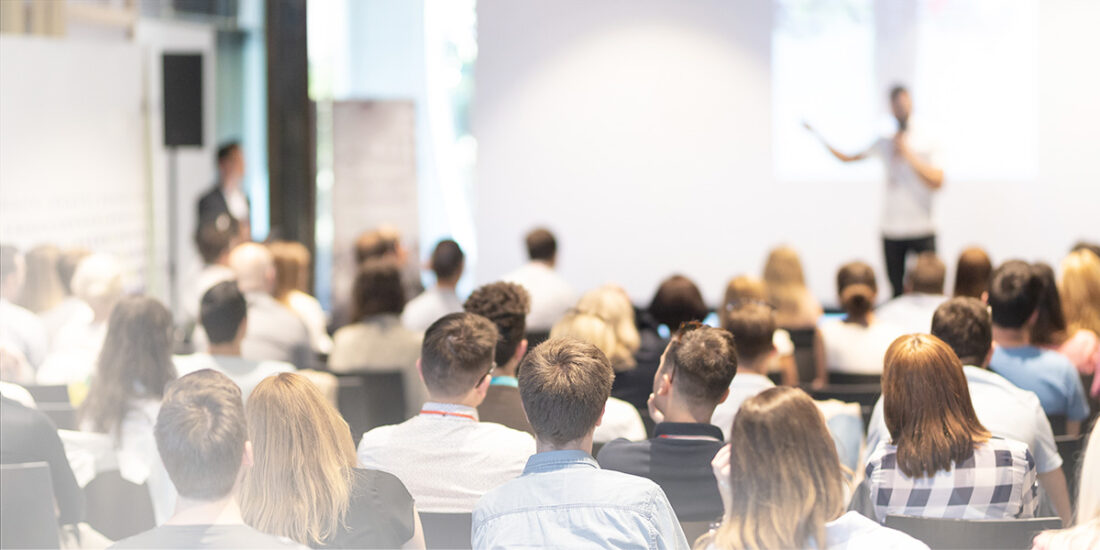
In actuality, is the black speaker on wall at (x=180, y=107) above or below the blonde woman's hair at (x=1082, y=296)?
above

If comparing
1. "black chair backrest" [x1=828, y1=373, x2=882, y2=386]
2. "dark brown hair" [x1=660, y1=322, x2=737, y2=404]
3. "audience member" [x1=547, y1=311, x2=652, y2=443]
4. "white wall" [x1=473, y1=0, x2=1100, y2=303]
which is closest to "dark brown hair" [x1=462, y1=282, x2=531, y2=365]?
"audience member" [x1=547, y1=311, x2=652, y2=443]

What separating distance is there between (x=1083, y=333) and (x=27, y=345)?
3.90m

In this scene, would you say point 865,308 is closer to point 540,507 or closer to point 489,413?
point 489,413

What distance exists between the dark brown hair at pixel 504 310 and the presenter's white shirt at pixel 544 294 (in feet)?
6.41

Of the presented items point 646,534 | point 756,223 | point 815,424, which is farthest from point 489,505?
point 756,223

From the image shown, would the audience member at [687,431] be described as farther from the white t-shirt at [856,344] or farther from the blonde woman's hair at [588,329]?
the white t-shirt at [856,344]

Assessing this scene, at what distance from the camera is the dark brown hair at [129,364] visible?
3.22 m

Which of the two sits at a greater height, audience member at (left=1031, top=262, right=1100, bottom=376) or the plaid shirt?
audience member at (left=1031, top=262, right=1100, bottom=376)

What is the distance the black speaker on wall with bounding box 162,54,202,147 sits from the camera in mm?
7496

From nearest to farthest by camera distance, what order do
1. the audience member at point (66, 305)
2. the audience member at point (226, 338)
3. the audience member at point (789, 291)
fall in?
the audience member at point (226, 338) < the audience member at point (66, 305) < the audience member at point (789, 291)

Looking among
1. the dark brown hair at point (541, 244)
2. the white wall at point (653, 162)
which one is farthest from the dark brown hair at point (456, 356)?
the white wall at point (653, 162)

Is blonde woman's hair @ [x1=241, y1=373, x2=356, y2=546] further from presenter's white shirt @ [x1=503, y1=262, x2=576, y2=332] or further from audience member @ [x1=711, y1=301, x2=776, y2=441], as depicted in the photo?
presenter's white shirt @ [x1=503, y1=262, x2=576, y2=332]

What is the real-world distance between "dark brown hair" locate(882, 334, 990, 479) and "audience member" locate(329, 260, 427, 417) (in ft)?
7.91

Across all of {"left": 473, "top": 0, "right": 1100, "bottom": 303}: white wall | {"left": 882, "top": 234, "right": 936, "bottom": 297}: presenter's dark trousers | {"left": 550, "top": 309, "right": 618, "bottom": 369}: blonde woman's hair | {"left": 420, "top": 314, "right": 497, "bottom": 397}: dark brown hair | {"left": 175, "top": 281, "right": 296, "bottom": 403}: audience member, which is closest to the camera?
{"left": 420, "top": 314, "right": 497, "bottom": 397}: dark brown hair
